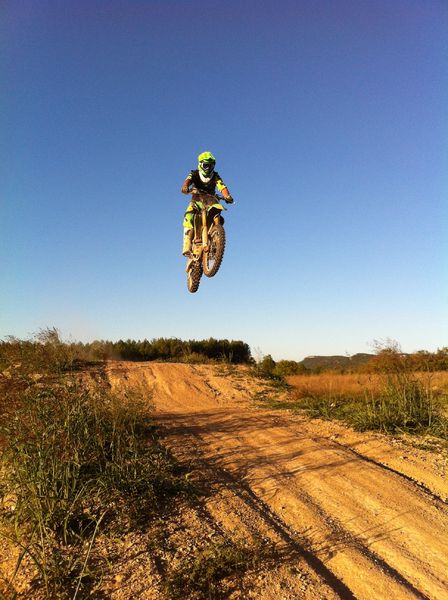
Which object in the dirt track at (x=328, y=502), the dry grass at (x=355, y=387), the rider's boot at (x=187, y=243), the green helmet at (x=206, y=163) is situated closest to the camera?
the dirt track at (x=328, y=502)

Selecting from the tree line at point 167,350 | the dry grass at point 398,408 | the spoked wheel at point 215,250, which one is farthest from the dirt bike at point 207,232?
the tree line at point 167,350

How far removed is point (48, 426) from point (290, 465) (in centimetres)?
344

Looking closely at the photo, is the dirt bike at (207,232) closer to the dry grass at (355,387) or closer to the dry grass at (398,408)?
the dry grass at (398,408)

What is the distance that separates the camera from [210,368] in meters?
17.8

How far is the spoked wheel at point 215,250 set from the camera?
6.66 metres

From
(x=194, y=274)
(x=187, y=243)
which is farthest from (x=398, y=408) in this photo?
(x=187, y=243)

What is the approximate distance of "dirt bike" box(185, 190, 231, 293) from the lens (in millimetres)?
6703

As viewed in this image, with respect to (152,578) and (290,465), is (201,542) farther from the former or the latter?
(290,465)

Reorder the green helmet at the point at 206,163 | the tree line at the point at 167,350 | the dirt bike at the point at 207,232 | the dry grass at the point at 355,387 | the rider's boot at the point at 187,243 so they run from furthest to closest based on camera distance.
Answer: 1. the tree line at the point at 167,350
2. the dry grass at the point at 355,387
3. the rider's boot at the point at 187,243
4. the dirt bike at the point at 207,232
5. the green helmet at the point at 206,163

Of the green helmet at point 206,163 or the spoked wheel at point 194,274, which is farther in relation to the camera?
the spoked wheel at point 194,274

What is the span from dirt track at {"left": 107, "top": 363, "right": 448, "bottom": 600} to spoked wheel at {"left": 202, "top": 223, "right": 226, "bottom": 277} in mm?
2990

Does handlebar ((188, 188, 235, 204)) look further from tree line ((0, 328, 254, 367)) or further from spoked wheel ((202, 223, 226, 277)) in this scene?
tree line ((0, 328, 254, 367))

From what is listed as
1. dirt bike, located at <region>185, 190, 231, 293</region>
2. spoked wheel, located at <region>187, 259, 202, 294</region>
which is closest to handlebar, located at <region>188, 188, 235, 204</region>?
dirt bike, located at <region>185, 190, 231, 293</region>

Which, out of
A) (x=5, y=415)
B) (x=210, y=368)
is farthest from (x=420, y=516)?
(x=210, y=368)
